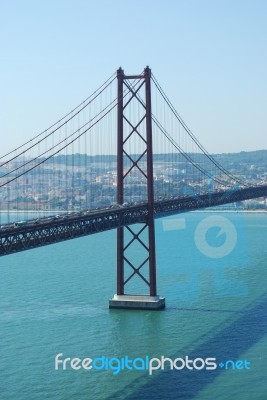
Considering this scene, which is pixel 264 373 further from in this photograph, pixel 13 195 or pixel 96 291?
pixel 13 195

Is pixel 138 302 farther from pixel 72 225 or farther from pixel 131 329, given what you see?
pixel 72 225

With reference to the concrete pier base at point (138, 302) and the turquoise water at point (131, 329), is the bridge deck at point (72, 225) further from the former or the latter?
the turquoise water at point (131, 329)

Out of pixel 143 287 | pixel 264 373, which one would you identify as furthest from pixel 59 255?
pixel 264 373

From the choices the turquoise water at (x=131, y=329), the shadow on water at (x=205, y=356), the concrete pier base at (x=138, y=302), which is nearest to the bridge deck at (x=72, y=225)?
the concrete pier base at (x=138, y=302)

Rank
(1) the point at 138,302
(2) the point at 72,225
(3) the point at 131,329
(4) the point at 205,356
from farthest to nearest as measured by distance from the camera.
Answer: (1) the point at 138,302, (3) the point at 131,329, (2) the point at 72,225, (4) the point at 205,356

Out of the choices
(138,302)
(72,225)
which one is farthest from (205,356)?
(138,302)
